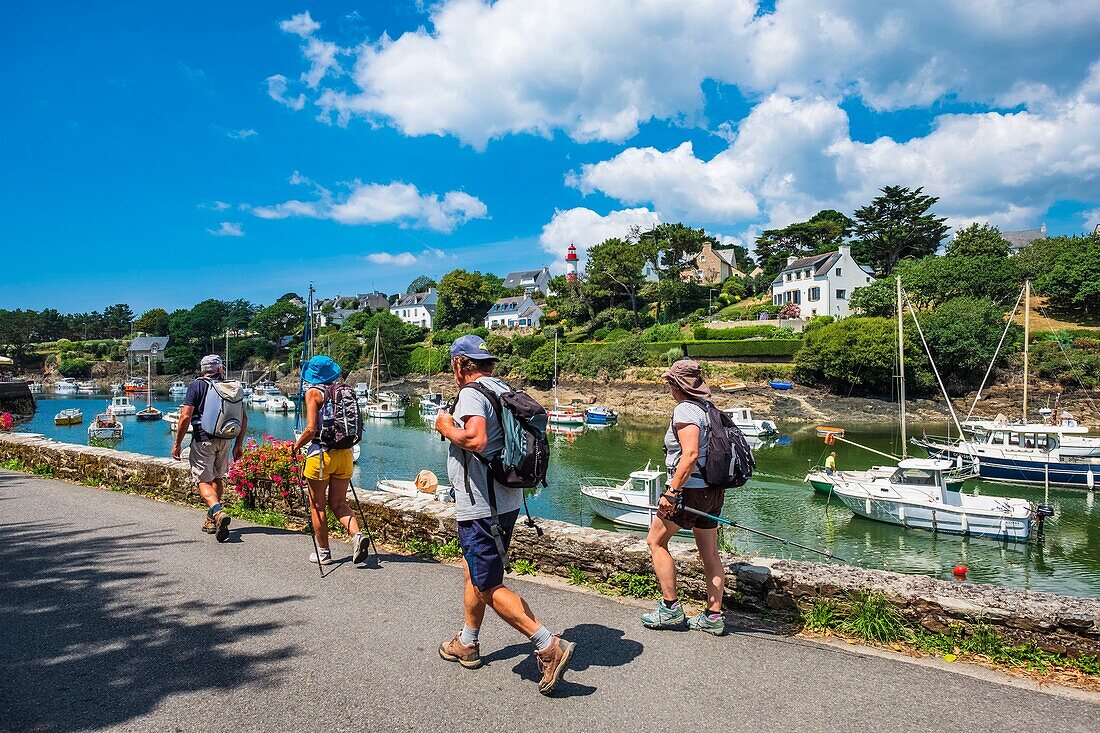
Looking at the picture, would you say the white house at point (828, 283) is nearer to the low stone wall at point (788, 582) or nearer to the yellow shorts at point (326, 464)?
the low stone wall at point (788, 582)

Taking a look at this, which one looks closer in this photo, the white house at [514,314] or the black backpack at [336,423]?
the black backpack at [336,423]

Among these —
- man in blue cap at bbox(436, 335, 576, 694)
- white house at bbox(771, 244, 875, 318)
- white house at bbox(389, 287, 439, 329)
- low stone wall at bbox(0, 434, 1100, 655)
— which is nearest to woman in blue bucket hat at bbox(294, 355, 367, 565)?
low stone wall at bbox(0, 434, 1100, 655)

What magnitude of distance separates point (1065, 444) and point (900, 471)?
12852mm

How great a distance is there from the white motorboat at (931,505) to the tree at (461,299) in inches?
3126

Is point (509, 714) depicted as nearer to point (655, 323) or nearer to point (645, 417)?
point (645, 417)

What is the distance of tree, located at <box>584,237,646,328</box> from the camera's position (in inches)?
2933

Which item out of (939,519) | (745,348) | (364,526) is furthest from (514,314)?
(364,526)

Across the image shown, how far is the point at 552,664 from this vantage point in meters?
3.63

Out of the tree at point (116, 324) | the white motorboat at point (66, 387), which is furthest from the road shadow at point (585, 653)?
the tree at point (116, 324)

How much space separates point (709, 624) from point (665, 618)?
12.3 inches

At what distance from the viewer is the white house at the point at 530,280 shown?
113625 millimetres

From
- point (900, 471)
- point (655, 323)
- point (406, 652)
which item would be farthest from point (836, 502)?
point (655, 323)

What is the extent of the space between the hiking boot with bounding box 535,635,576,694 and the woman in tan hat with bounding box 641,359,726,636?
115 centimetres

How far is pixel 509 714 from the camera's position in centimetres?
346
